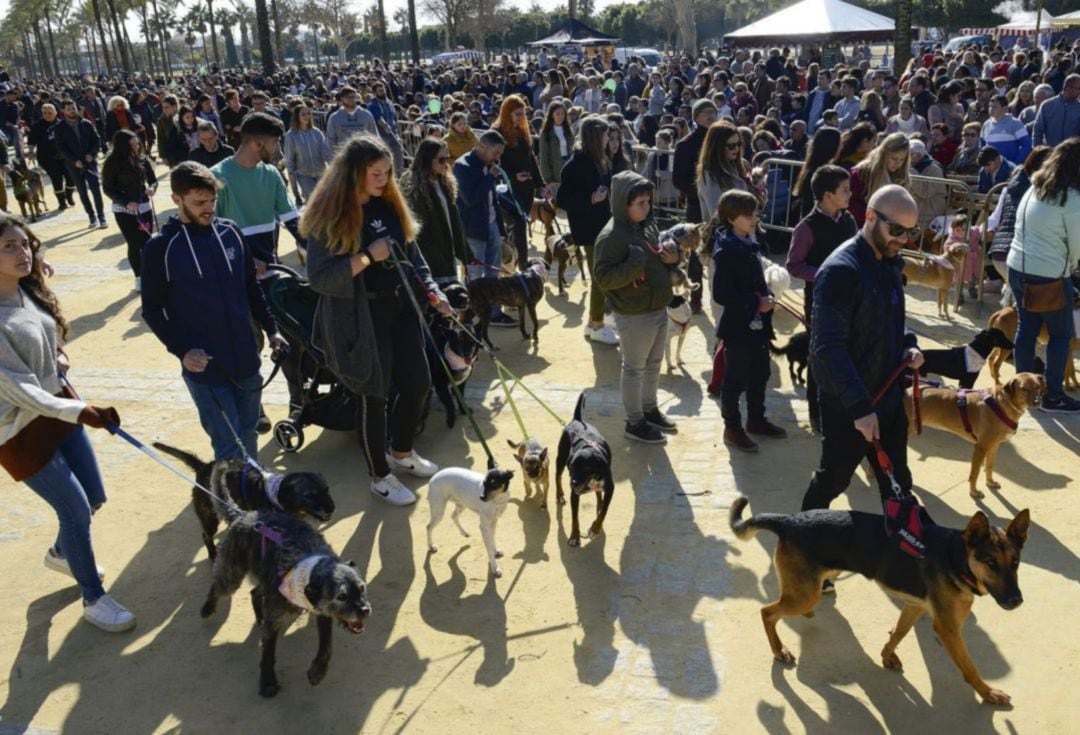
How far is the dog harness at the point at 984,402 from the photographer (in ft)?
17.0

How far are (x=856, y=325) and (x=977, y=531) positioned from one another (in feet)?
3.50

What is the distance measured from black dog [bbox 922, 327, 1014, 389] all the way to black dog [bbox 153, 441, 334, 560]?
4031mm

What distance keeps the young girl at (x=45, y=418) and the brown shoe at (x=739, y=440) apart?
3.84m

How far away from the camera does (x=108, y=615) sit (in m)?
4.29

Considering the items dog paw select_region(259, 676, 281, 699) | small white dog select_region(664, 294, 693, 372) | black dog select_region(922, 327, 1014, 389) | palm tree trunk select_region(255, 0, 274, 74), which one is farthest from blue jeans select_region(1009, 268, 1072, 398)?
palm tree trunk select_region(255, 0, 274, 74)

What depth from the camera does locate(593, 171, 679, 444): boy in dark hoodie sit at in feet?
18.0

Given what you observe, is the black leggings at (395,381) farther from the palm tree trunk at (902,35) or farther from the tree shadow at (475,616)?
the palm tree trunk at (902,35)

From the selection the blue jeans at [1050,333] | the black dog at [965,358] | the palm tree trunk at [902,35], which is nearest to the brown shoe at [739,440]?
the black dog at [965,358]

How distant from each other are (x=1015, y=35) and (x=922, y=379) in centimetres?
3714

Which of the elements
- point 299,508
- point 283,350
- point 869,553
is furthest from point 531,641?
point 283,350

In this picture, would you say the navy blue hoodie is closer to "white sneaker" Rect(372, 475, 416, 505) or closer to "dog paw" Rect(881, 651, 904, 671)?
"white sneaker" Rect(372, 475, 416, 505)

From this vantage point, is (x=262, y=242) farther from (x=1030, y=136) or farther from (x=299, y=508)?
(x=1030, y=136)

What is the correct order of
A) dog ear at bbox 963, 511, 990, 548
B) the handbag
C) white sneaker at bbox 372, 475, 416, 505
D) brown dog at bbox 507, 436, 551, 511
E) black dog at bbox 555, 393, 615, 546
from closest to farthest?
dog ear at bbox 963, 511, 990, 548 < black dog at bbox 555, 393, 615, 546 < brown dog at bbox 507, 436, 551, 511 < white sneaker at bbox 372, 475, 416, 505 < the handbag

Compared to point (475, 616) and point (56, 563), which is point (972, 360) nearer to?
point (475, 616)
